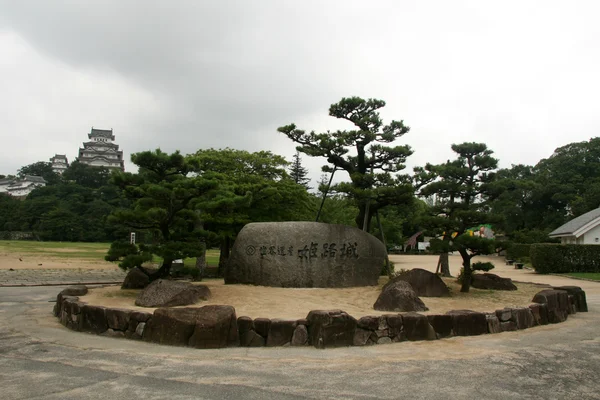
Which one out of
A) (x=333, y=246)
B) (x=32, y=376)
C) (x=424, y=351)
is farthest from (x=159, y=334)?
(x=333, y=246)

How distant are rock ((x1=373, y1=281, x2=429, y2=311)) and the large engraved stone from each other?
10.0 feet

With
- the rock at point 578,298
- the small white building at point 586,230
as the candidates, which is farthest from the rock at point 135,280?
the small white building at point 586,230

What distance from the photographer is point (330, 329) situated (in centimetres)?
645

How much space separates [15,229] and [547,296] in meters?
59.1

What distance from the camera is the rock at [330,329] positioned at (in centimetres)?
641

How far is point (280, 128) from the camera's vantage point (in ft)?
45.9

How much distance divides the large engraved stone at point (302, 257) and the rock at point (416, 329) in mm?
5055

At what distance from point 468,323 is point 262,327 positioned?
11.4 feet

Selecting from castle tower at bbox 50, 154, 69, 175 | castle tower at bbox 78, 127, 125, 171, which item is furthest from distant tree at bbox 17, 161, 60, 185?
castle tower at bbox 78, 127, 125, 171

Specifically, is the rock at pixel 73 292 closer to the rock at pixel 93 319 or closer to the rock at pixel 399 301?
the rock at pixel 93 319

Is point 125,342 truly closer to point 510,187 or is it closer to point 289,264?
point 289,264

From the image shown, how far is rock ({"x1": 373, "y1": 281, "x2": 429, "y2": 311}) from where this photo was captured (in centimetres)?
871

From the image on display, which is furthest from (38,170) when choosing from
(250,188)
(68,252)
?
(250,188)

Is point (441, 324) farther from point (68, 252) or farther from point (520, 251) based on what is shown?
point (68, 252)
